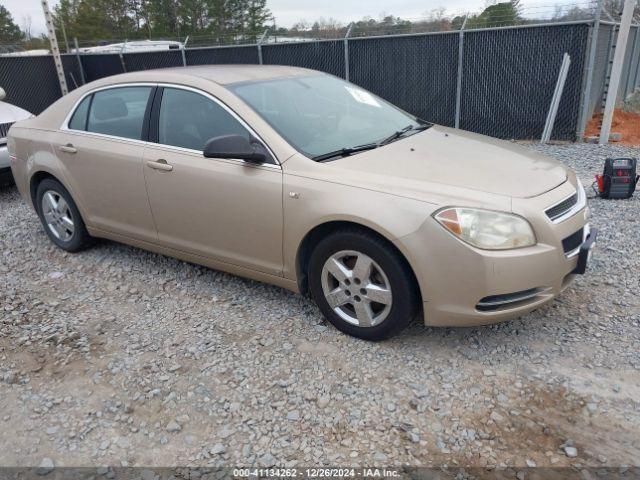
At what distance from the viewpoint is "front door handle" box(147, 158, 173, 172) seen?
149 inches

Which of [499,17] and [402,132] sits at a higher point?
[499,17]

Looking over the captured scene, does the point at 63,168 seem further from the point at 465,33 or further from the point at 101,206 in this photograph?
the point at 465,33

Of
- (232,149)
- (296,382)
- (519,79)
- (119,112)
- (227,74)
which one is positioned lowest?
(296,382)

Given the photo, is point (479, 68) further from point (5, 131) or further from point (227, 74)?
point (5, 131)

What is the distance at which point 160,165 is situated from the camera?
3.82 metres

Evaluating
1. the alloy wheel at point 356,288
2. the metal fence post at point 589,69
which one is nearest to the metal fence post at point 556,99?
the metal fence post at point 589,69

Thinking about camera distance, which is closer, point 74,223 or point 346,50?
point 74,223

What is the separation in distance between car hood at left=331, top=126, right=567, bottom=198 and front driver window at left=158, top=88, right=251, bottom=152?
35.1 inches

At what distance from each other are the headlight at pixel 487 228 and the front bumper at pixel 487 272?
0.11ft

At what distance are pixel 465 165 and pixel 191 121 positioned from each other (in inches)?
76.2

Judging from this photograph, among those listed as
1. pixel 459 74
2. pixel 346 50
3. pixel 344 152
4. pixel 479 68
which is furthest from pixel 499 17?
pixel 344 152

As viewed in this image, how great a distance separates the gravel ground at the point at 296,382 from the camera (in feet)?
8.24

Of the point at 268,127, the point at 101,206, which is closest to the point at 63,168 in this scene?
the point at 101,206

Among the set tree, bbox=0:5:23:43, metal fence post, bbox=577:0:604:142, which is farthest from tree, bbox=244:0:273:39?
metal fence post, bbox=577:0:604:142
